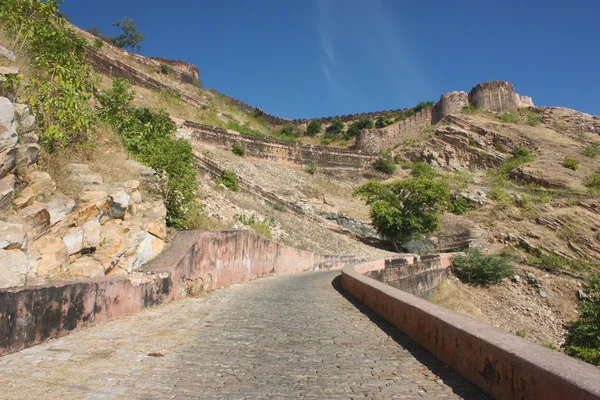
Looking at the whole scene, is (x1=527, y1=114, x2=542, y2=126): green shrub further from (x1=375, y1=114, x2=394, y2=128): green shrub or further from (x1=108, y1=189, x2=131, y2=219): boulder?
(x1=108, y1=189, x2=131, y2=219): boulder

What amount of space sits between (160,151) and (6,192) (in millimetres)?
4759

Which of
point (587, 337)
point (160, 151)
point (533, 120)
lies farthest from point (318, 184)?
point (533, 120)

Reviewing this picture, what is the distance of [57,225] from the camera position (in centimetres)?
455

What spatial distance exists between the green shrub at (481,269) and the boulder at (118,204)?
19.1 meters

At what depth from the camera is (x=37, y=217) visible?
13.9 ft

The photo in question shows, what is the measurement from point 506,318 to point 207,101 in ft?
107

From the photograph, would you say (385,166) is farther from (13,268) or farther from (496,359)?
(13,268)

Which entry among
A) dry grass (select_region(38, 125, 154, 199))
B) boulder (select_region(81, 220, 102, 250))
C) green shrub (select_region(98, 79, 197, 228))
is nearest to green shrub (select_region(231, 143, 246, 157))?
green shrub (select_region(98, 79, 197, 228))

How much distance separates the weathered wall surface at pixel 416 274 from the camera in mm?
13773

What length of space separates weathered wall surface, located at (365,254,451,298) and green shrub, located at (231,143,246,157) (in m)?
15.6

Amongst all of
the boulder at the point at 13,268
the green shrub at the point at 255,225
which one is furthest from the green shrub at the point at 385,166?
the boulder at the point at 13,268

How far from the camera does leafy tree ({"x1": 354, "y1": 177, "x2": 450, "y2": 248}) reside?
2527cm

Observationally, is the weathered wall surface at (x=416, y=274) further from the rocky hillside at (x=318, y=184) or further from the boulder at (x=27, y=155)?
the boulder at (x=27, y=155)

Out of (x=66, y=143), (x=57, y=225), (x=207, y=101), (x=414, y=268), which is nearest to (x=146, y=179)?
(x=66, y=143)
